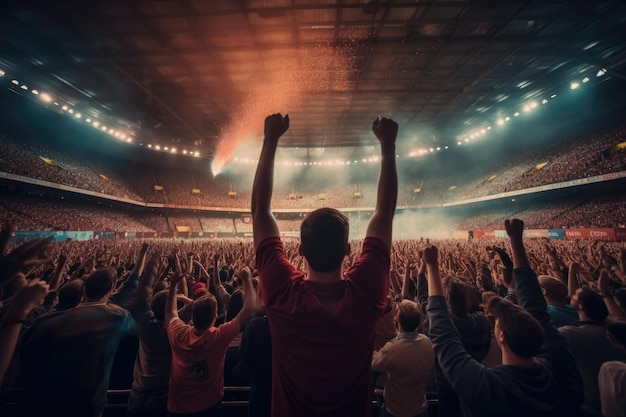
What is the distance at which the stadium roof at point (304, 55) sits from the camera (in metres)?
11.2

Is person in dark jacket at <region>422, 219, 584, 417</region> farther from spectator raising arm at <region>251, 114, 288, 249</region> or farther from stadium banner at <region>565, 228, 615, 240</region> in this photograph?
stadium banner at <region>565, 228, 615, 240</region>

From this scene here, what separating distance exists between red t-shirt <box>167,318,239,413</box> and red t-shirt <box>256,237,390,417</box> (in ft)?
4.14

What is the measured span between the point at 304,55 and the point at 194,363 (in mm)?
15066

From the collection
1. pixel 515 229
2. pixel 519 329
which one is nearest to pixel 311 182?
pixel 515 229

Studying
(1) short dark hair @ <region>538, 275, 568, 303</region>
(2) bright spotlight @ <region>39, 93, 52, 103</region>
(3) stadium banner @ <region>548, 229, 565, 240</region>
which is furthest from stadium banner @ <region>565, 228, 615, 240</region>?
(2) bright spotlight @ <region>39, 93, 52, 103</region>

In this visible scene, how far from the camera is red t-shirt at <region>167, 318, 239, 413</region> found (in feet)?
7.41

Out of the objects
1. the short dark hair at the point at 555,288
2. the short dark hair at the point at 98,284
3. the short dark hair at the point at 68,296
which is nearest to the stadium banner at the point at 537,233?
the short dark hair at the point at 555,288

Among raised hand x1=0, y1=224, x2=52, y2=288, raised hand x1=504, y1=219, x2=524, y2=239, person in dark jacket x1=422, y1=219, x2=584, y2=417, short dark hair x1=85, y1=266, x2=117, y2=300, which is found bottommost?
person in dark jacket x1=422, y1=219, x2=584, y2=417

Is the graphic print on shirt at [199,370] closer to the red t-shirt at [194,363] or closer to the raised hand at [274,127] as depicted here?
the red t-shirt at [194,363]

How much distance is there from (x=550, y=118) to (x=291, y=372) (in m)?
37.8

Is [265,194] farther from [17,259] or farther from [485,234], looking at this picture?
[485,234]

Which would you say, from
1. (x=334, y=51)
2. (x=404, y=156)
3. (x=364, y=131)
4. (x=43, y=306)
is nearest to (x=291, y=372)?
(x=43, y=306)

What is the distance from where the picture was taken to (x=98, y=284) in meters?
2.35

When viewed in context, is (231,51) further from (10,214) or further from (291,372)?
(10,214)
